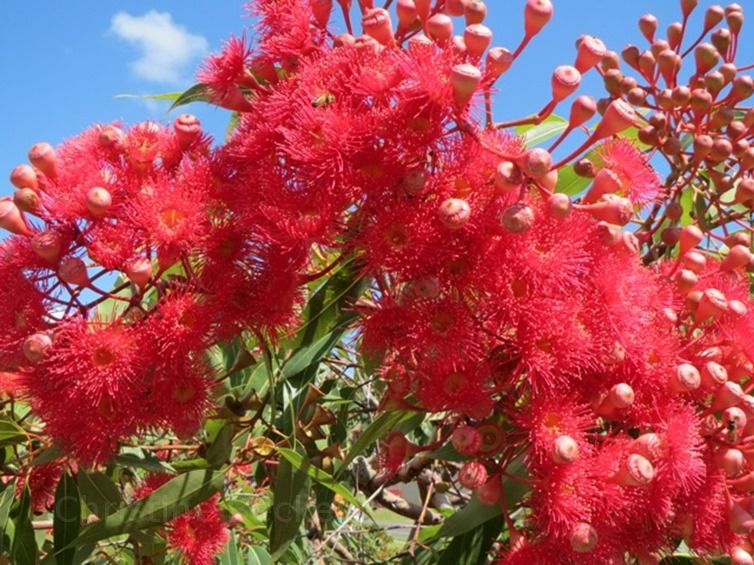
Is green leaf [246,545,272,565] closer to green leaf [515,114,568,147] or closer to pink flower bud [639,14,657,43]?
green leaf [515,114,568,147]

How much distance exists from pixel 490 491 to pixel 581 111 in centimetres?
60

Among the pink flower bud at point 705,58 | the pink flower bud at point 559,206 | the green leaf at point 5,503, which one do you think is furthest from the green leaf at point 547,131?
the green leaf at point 5,503

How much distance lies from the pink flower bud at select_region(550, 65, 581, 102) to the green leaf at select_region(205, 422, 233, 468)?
866 mm

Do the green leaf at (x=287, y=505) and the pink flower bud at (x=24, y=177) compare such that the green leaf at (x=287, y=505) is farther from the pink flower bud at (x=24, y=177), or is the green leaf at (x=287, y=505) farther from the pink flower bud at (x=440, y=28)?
the pink flower bud at (x=440, y=28)

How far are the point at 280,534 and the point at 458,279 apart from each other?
2.24ft

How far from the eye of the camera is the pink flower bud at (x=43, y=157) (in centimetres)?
152

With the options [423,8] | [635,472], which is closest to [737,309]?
[635,472]

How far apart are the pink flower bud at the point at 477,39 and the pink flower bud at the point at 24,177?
0.72m

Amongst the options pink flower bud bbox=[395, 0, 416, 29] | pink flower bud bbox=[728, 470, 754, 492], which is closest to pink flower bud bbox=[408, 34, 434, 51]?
pink flower bud bbox=[395, 0, 416, 29]

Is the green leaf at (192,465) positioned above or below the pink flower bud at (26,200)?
below

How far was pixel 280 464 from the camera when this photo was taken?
1774 millimetres

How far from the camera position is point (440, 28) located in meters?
1.39

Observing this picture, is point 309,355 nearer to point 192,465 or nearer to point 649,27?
point 192,465

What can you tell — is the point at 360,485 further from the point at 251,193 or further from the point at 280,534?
the point at 251,193
